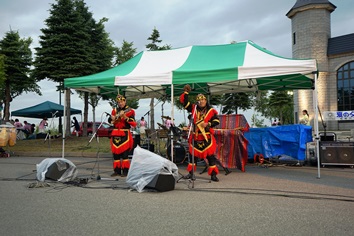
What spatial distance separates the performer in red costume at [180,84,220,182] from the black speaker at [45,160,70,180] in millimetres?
3024

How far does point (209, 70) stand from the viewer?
334 inches

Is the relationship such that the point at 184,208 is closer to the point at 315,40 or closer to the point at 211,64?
the point at 211,64

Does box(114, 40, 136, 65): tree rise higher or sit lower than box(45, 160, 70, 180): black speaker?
higher

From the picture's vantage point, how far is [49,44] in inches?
826

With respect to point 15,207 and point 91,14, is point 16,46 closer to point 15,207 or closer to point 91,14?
point 91,14

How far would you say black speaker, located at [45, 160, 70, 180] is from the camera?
287 inches

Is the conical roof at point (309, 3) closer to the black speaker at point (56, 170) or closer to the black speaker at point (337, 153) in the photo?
the black speaker at point (337, 153)

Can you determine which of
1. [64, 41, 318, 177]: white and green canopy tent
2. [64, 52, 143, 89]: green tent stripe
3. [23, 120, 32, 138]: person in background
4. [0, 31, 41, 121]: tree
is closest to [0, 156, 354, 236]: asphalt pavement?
[64, 41, 318, 177]: white and green canopy tent

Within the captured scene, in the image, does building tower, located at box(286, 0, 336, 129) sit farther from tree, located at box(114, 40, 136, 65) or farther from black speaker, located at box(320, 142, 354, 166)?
black speaker, located at box(320, 142, 354, 166)

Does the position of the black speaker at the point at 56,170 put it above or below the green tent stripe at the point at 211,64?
below

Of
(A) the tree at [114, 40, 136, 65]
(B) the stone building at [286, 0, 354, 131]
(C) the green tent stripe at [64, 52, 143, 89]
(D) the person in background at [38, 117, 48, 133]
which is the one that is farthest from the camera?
(A) the tree at [114, 40, 136, 65]

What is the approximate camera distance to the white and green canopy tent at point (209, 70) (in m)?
8.19

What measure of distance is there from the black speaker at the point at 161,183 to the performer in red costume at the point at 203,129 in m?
1.27

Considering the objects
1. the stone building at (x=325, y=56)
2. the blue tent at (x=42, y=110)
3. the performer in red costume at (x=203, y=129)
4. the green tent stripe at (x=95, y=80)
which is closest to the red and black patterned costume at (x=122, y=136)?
the green tent stripe at (x=95, y=80)
